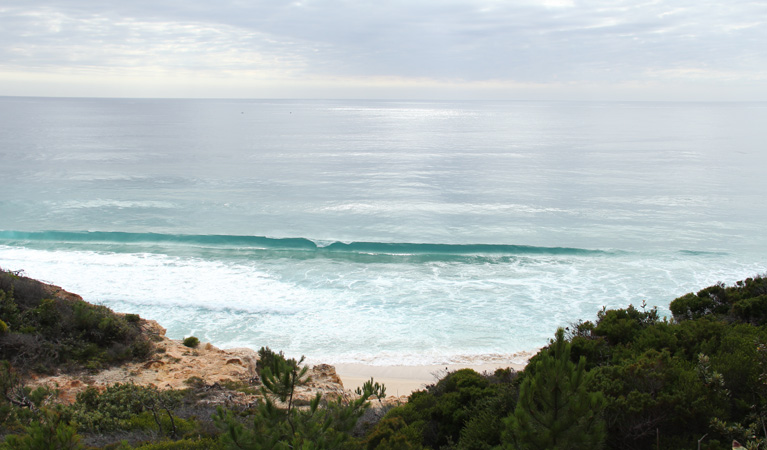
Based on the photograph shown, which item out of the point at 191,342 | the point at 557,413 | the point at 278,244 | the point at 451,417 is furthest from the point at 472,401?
the point at 278,244

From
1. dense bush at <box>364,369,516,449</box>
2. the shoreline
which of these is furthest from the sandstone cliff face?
dense bush at <box>364,369,516,449</box>

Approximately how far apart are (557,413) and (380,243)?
62.6ft

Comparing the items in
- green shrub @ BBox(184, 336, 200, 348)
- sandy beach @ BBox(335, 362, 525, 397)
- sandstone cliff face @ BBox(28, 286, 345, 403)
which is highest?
green shrub @ BBox(184, 336, 200, 348)

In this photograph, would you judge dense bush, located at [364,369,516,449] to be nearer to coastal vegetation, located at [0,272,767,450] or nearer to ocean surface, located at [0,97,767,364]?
coastal vegetation, located at [0,272,767,450]

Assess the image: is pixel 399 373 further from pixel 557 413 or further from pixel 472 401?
pixel 557 413

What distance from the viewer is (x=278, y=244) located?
23.3 metres

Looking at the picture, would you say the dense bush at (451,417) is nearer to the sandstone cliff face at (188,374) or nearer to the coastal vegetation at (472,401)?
the coastal vegetation at (472,401)

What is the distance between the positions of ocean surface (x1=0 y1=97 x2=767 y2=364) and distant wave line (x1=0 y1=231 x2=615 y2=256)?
8 cm

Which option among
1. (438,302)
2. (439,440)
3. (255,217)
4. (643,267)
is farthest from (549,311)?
(255,217)

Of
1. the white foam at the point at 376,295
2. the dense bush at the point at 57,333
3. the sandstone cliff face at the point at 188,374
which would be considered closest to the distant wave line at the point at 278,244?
the white foam at the point at 376,295

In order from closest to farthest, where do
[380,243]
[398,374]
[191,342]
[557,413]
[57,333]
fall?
[557,413]
[57,333]
[191,342]
[398,374]
[380,243]

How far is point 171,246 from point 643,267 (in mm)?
19063

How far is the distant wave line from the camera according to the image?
2236cm

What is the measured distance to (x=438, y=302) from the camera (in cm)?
1717
